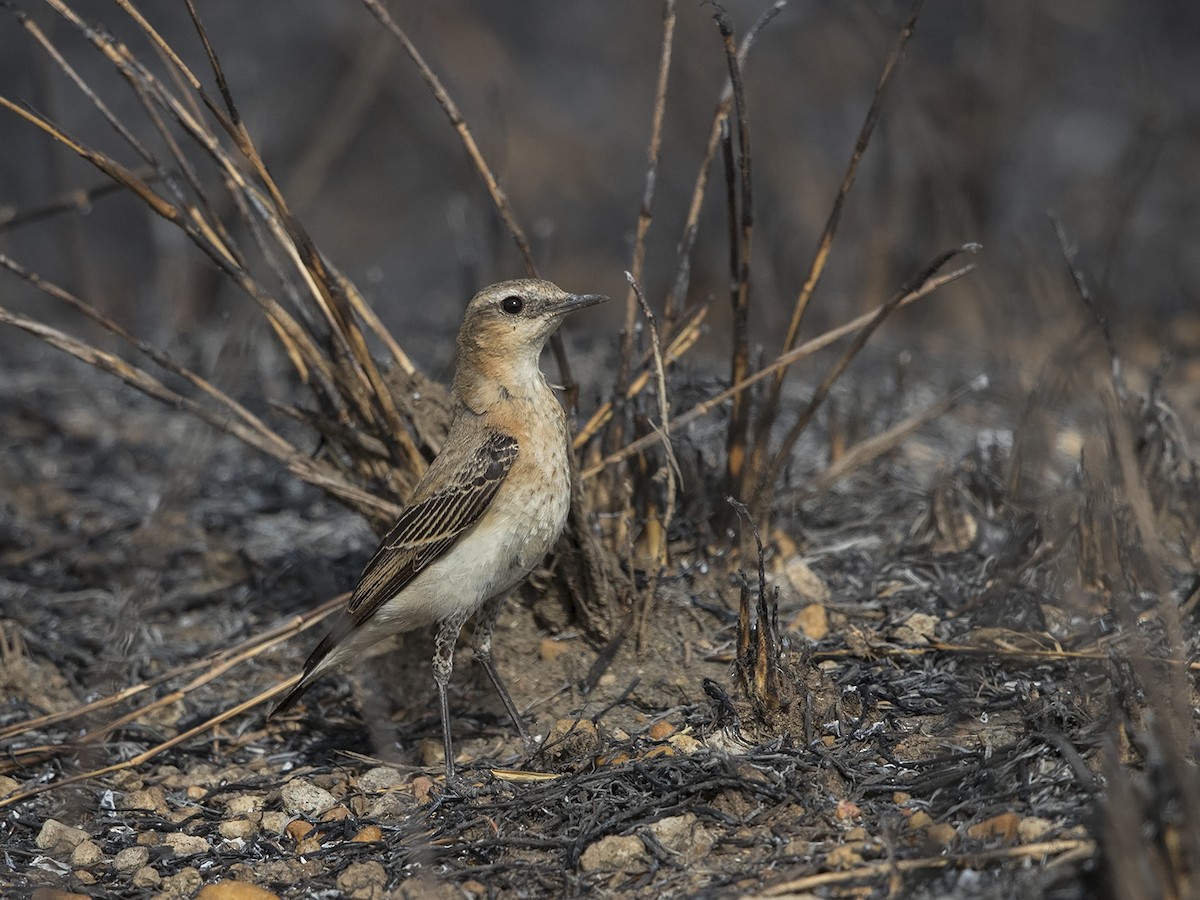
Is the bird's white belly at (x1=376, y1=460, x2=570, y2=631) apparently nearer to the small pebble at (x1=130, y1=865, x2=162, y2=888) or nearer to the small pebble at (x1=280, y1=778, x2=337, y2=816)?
the small pebble at (x1=280, y1=778, x2=337, y2=816)

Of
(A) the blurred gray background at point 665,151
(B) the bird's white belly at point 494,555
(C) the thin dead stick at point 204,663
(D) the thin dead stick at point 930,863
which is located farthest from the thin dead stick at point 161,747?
(A) the blurred gray background at point 665,151

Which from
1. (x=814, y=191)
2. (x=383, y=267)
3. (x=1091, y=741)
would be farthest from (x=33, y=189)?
(x=1091, y=741)

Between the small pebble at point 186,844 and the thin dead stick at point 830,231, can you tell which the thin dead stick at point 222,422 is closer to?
the small pebble at point 186,844

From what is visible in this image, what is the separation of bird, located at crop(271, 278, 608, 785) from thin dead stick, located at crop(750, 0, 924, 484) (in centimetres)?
93

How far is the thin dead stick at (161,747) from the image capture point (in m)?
5.23

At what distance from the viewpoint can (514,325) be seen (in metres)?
5.51

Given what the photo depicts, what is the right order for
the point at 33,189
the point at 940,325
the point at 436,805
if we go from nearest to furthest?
the point at 436,805 → the point at 940,325 → the point at 33,189

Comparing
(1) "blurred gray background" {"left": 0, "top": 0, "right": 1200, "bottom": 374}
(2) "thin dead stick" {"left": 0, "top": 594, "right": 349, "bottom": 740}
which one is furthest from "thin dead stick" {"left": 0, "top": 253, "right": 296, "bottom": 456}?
(1) "blurred gray background" {"left": 0, "top": 0, "right": 1200, "bottom": 374}

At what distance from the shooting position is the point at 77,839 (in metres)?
4.96

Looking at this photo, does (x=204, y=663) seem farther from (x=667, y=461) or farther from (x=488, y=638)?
(x=667, y=461)

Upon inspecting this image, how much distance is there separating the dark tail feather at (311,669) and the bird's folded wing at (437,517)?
0.35 feet

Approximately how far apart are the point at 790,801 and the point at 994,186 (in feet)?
25.4

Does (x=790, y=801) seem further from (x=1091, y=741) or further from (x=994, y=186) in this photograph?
(x=994, y=186)

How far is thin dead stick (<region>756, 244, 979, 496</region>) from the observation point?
5.13m
